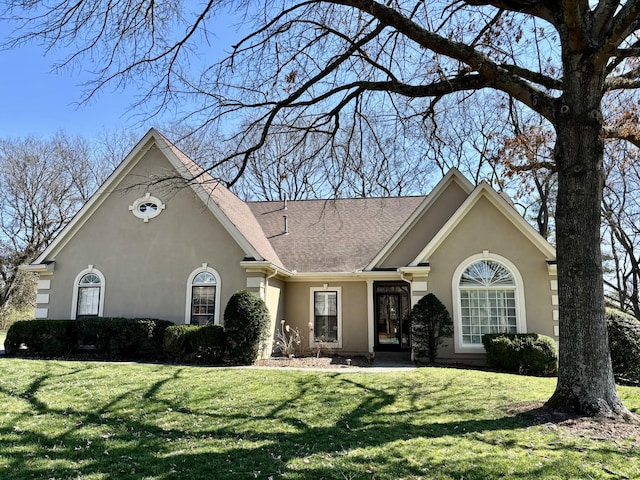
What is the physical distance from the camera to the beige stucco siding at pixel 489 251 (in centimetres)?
1269

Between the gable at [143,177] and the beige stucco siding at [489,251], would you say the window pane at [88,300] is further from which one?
the beige stucco siding at [489,251]

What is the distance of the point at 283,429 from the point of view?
6.11 m

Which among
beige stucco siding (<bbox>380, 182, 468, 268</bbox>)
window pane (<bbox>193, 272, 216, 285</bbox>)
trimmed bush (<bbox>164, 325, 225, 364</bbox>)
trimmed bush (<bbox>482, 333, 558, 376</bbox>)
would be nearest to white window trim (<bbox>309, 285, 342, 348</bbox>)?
beige stucco siding (<bbox>380, 182, 468, 268</bbox>)

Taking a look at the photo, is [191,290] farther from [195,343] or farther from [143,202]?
[143,202]

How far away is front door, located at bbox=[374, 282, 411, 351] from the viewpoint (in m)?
15.0

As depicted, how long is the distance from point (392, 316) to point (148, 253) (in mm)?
8384

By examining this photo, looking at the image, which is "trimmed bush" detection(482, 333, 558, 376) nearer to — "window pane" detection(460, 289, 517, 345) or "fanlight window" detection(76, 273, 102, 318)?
"window pane" detection(460, 289, 517, 345)

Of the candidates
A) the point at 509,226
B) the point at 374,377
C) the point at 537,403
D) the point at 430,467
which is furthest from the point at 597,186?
the point at 509,226

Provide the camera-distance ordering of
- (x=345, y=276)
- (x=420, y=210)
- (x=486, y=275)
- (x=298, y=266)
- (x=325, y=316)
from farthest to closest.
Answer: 1. (x=298, y=266)
2. (x=325, y=316)
3. (x=345, y=276)
4. (x=420, y=210)
5. (x=486, y=275)

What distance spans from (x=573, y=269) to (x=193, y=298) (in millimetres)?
10570

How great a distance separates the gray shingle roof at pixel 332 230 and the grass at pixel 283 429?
21.9 ft

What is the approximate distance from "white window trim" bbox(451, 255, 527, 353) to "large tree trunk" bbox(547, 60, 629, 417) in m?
6.11

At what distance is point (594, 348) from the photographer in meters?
6.30

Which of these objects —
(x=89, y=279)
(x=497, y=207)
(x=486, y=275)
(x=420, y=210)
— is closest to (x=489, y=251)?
(x=486, y=275)
